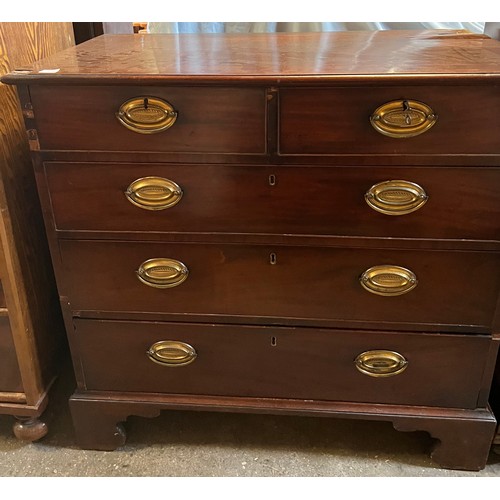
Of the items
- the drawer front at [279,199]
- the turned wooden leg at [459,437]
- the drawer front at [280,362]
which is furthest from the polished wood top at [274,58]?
the turned wooden leg at [459,437]

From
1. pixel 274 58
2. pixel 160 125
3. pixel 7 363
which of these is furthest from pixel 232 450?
pixel 274 58

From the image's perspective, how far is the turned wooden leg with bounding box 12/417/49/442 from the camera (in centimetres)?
131

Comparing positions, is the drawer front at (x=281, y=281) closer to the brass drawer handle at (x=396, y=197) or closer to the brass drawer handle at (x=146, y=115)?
the brass drawer handle at (x=396, y=197)

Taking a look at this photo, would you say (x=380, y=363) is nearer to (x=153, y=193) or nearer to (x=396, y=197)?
(x=396, y=197)

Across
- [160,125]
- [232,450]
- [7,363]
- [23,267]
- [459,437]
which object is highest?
[160,125]

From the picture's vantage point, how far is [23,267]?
1.23m

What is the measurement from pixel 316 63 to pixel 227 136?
0.21 m

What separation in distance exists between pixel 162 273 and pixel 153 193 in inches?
6.9

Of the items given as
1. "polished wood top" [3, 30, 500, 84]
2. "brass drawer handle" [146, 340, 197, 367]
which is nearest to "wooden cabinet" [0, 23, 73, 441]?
"polished wood top" [3, 30, 500, 84]

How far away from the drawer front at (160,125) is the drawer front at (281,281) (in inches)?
8.1

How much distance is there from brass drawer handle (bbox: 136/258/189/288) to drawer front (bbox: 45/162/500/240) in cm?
7

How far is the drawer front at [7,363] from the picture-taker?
1.23 m

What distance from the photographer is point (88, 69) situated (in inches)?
39.3
